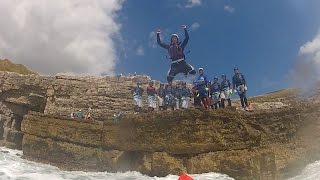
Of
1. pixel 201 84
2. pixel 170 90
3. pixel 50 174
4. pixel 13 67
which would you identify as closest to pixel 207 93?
pixel 201 84

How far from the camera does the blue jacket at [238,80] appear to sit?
17.0m

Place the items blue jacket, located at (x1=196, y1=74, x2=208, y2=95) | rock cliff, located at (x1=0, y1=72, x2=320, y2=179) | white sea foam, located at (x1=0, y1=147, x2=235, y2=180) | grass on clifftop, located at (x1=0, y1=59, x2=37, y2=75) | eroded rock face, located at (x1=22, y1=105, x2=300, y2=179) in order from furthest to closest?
grass on clifftop, located at (x1=0, y1=59, x2=37, y2=75) < blue jacket, located at (x1=196, y1=74, x2=208, y2=95) < white sea foam, located at (x1=0, y1=147, x2=235, y2=180) < rock cliff, located at (x1=0, y1=72, x2=320, y2=179) < eroded rock face, located at (x1=22, y1=105, x2=300, y2=179)

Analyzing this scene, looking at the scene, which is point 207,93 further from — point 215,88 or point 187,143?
point 187,143

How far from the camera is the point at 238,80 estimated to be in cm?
1698

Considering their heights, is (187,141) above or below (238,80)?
below

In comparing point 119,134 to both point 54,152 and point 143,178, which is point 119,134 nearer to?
point 143,178

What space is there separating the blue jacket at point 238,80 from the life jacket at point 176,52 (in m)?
2.53

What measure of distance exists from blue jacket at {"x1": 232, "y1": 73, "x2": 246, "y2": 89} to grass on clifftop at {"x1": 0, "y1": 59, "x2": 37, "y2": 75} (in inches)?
975

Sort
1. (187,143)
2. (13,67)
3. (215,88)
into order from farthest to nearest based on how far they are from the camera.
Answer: (13,67) → (215,88) → (187,143)

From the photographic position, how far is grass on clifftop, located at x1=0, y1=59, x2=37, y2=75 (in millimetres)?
37000

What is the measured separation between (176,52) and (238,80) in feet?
9.87

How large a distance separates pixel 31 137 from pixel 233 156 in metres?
10.2

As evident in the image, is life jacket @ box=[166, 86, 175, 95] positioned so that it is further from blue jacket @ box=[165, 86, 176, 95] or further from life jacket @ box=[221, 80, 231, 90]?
life jacket @ box=[221, 80, 231, 90]

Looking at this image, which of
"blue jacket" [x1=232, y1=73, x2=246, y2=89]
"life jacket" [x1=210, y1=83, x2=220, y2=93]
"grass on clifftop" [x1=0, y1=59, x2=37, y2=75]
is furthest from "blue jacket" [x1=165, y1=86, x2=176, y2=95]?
"grass on clifftop" [x1=0, y1=59, x2=37, y2=75]
